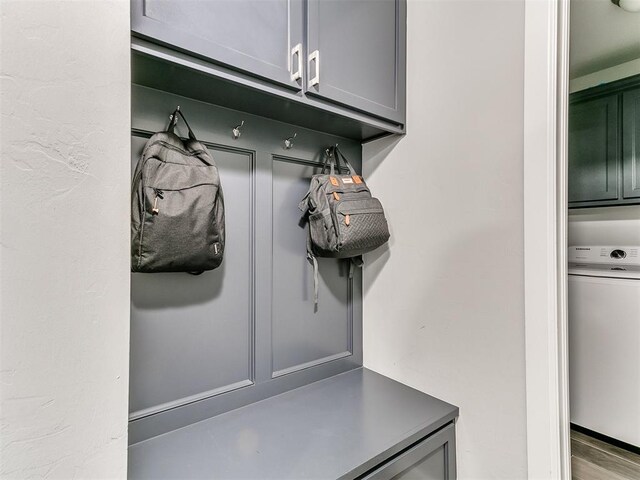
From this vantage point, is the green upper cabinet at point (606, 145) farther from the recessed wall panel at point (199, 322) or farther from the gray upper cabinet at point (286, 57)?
the recessed wall panel at point (199, 322)

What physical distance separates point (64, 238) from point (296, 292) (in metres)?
0.93

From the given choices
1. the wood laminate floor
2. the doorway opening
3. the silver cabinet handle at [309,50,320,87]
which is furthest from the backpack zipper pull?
the wood laminate floor

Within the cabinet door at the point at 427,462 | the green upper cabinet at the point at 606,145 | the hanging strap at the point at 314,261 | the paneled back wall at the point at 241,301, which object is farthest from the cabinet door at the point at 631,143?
the hanging strap at the point at 314,261

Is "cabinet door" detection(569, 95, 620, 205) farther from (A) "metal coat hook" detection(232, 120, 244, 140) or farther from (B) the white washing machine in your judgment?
(A) "metal coat hook" detection(232, 120, 244, 140)

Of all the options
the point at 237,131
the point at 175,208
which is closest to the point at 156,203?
the point at 175,208

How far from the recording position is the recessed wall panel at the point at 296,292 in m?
1.28

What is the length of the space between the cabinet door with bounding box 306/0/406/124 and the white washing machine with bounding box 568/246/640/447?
5.44 feet

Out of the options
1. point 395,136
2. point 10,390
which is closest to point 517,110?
point 395,136

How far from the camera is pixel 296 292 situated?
4.38 ft

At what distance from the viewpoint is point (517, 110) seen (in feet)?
3.32

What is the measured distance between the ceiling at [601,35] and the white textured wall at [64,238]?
2.41m

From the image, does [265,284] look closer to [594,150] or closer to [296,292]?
[296,292]

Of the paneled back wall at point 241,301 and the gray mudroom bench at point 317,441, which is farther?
the paneled back wall at point 241,301

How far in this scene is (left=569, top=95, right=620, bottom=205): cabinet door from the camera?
205 cm
